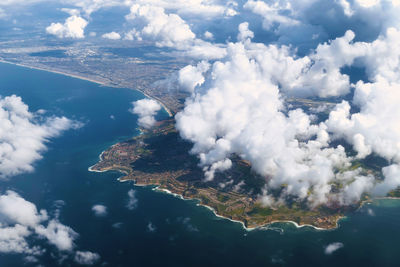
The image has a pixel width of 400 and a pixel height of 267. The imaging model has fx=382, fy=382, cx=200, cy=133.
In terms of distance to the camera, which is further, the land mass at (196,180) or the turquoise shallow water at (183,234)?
the land mass at (196,180)

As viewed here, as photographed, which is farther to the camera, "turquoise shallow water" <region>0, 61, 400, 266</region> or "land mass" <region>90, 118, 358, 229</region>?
"land mass" <region>90, 118, 358, 229</region>

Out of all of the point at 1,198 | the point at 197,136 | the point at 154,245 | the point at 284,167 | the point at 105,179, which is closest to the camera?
the point at 154,245

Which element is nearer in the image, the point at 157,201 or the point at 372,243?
the point at 372,243

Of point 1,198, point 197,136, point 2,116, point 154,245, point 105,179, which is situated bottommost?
point 154,245

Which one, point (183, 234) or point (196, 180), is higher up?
point (196, 180)

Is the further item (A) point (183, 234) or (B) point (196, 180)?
(B) point (196, 180)

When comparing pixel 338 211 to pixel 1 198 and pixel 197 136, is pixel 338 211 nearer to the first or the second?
pixel 197 136

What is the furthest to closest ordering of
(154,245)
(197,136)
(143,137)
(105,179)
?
(143,137), (197,136), (105,179), (154,245)

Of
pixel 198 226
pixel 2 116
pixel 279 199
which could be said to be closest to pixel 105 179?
pixel 198 226
